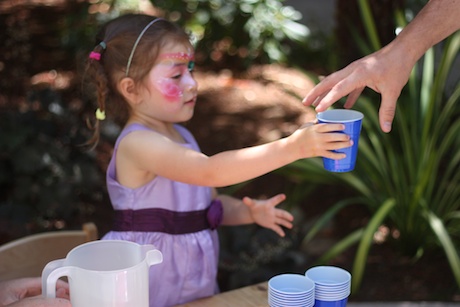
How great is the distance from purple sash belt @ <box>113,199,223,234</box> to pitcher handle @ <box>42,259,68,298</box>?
645 mm

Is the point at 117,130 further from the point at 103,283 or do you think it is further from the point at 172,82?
the point at 103,283

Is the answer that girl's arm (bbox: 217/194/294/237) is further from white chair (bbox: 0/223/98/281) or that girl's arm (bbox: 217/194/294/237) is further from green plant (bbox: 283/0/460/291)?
green plant (bbox: 283/0/460/291)

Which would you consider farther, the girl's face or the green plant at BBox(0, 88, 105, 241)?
the green plant at BBox(0, 88, 105, 241)

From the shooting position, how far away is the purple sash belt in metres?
2.32

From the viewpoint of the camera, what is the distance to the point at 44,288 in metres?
1.66

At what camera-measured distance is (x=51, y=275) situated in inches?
63.7

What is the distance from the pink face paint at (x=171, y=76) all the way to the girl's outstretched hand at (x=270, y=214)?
1.34 ft

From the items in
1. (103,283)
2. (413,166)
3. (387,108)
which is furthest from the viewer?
(413,166)

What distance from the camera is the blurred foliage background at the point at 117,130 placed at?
3.78m

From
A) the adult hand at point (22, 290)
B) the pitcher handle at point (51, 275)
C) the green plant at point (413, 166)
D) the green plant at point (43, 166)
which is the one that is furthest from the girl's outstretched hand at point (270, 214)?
the green plant at point (43, 166)

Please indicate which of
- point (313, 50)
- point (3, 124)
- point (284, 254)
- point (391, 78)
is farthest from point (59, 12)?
point (391, 78)

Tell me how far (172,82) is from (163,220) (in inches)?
17.5

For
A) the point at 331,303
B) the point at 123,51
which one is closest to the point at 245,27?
the point at 123,51

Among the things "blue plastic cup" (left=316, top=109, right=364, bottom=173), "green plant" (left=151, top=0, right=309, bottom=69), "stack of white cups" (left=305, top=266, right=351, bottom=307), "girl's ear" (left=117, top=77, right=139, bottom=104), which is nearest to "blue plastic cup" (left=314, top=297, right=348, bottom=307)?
"stack of white cups" (left=305, top=266, right=351, bottom=307)
